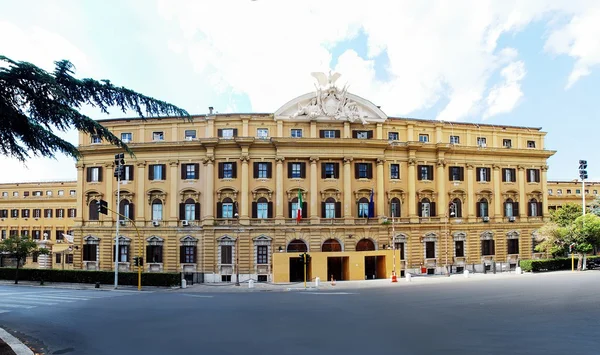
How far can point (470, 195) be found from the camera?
169 ft

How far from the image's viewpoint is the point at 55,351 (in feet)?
45.8

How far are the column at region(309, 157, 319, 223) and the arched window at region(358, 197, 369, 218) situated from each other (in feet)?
15.6

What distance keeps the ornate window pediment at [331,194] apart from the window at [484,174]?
704 inches

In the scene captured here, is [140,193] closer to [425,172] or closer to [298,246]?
[298,246]

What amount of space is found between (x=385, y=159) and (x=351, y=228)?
865cm

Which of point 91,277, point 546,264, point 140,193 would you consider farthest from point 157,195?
point 546,264

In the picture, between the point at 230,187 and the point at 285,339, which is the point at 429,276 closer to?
the point at 230,187

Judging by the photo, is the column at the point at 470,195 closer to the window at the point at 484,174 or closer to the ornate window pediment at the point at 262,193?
the window at the point at 484,174

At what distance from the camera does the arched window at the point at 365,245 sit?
47.1 m

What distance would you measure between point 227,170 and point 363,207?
15.1 metres

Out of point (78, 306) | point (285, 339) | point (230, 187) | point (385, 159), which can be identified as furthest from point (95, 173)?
point (285, 339)

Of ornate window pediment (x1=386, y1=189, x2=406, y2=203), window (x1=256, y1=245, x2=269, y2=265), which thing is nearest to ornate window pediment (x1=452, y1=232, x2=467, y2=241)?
ornate window pediment (x1=386, y1=189, x2=406, y2=203)

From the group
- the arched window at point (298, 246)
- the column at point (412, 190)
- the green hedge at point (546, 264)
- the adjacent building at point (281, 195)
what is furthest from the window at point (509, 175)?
the arched window at point (298, 246)

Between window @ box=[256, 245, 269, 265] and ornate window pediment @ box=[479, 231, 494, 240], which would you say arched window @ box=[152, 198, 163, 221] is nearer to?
window @ box=[256, 245, 269, 265]
